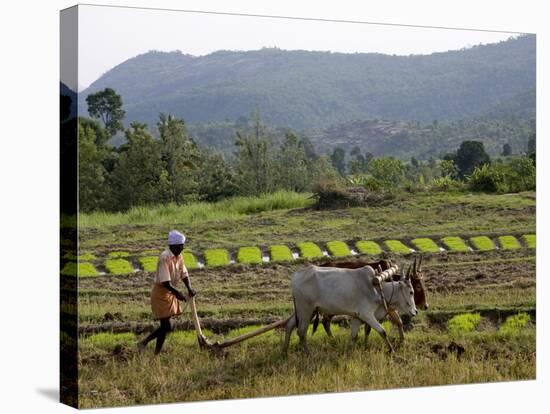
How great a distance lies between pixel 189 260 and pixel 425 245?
314 cm

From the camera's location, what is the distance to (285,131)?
611 inches

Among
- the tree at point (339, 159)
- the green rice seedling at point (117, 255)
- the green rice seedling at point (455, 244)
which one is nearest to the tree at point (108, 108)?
the green rice seedling at point (117, 255)

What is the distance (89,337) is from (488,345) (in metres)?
5.18

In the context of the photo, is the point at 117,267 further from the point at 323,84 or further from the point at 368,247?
the point at 323,84

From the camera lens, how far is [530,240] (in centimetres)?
1650

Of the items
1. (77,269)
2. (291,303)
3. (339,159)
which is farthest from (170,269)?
(339,159)

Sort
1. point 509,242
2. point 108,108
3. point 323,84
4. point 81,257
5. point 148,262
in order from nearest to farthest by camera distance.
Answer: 1. point 81,257
2. point 108,108
3. point 148,262
4. point 323,84
5. point 509,242

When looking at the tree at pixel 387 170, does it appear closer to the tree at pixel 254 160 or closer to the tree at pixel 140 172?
the tree at pixel 254 160

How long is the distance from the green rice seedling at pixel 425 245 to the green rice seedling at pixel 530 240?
4.45 feet

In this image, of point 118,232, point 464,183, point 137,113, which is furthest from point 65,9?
point 464,183

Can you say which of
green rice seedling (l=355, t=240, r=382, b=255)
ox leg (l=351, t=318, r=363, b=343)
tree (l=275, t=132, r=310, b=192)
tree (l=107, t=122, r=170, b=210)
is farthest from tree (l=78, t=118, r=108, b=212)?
green rice seedling (l=355, t=240, r=382, b=255)

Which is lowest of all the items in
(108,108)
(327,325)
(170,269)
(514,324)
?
(514,324)

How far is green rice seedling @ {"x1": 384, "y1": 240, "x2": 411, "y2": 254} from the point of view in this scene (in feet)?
51.5

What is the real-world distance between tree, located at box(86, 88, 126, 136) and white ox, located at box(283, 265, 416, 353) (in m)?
2.71
